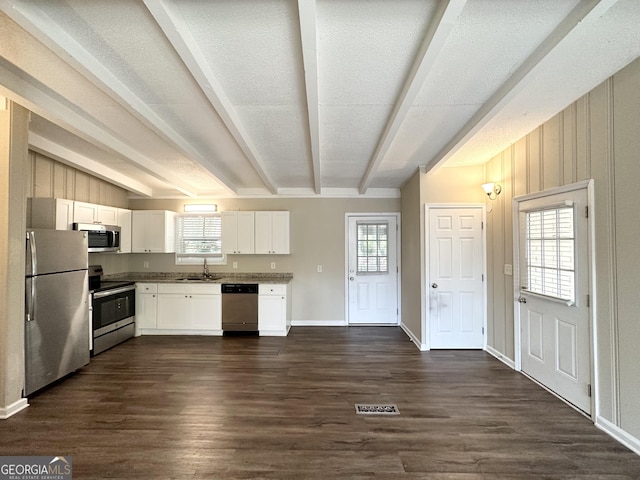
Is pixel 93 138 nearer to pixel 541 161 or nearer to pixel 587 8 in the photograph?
pixel 587 8

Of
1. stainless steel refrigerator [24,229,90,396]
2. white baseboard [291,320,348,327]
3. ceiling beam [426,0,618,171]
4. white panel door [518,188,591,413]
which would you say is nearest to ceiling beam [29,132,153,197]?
stainless steel refrigerator [24,229,90,396]

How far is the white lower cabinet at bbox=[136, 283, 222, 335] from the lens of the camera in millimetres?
4820

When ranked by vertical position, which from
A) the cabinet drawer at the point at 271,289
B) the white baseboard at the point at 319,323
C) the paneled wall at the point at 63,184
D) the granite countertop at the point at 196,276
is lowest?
the white baseboard at the point at 319,323

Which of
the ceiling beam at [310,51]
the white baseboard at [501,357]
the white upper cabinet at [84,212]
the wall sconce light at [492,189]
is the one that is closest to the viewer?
the ceiling beam at [310,51]

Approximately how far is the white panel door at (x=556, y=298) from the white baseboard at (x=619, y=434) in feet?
0.58

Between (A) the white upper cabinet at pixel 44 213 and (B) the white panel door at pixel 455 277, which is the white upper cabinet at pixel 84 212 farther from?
(B) the white panel door at pixel 455 277

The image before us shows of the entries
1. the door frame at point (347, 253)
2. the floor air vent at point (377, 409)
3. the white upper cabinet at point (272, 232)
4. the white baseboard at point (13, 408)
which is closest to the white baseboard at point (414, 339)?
the door frame at point (347, 253)

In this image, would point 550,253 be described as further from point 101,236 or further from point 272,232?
point 101,236

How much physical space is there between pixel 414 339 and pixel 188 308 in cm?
356

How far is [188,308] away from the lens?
4820 mm

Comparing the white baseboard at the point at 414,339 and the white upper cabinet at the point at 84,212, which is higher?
the white upper cabinet at the point at 84,212

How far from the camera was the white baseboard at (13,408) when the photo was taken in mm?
2451

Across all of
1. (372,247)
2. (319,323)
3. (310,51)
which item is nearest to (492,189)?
(372,247)

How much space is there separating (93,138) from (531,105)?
13.0ft
